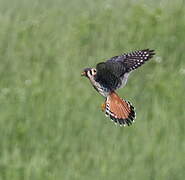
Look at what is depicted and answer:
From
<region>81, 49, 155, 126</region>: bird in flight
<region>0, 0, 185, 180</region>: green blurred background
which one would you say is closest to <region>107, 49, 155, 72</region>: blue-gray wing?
<region>81, 49, 155, 126</region>: bird in flight

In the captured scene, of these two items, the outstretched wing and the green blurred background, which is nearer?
the outstretched wing

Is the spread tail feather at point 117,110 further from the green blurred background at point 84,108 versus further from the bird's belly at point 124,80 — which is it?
the green blurred background at point 84,108

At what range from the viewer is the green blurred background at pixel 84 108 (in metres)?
5.04

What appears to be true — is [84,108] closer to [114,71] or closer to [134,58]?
[134,58]

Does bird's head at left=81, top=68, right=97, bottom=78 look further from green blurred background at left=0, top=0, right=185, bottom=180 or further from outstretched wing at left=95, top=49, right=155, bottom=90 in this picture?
green blurred background at left=0, top=0, right=185, bottom=180

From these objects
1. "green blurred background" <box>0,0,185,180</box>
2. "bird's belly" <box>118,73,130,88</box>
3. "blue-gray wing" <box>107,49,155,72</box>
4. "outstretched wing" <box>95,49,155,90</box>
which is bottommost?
"bird's belly" <box>118,73,130,88</box>

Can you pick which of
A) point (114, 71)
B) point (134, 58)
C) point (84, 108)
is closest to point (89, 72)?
point (114, 71)

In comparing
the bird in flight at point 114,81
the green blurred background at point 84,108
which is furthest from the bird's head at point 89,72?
the green blurred background at point 84,108

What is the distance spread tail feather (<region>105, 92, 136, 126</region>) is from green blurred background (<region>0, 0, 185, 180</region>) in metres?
1.93

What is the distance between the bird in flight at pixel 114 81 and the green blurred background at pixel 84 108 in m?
1.89

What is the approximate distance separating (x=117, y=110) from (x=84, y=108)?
137 inches

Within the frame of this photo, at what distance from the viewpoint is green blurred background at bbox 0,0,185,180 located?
5044mm

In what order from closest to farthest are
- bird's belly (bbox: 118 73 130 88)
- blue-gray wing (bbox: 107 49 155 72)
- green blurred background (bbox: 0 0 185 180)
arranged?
bird's belly (bbox: 118 73 130 88) < blue-gray wing (bbox: 107 49 155 72) < green blurred background (bbox: 0 0 185 180)

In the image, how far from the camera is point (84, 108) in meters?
5.44
